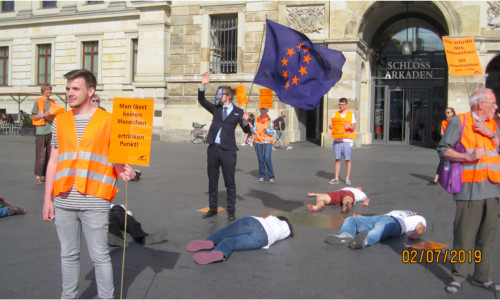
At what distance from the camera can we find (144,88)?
86.8ft

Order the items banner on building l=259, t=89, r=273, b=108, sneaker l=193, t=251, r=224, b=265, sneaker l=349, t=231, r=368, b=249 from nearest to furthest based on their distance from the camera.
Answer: sneaker l=193, t=251, r=224, b=265 → sneaker l=349, t=231, r=368, b=249 → banner on building l=259, t=89, r=273, b=108

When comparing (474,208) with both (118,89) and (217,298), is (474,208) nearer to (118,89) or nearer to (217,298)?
(217,298)

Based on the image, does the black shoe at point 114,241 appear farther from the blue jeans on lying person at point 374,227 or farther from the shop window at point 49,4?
the shop window at point 49,4

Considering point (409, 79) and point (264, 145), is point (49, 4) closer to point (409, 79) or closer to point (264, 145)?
point (409, 79)

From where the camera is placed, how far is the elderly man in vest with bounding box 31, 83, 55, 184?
10492mm

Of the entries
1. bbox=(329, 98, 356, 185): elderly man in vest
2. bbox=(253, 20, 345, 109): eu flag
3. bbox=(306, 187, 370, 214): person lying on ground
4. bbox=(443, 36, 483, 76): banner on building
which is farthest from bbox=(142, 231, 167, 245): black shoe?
bbox=(329, 98, 356, 185): elderly man in vest

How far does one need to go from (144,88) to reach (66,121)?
23.3 m

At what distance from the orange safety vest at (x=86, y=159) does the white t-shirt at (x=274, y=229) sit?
2.35 metres

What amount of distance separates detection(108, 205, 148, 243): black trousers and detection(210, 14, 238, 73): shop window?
63.4 ft

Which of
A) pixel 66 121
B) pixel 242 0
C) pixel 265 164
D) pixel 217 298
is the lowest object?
pixel 217 298

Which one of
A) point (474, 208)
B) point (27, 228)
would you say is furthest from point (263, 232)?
point (27, 228)

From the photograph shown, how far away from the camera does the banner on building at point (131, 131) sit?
3.82 m
